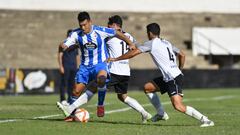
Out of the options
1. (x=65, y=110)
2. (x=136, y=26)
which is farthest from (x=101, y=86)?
(x=136, y=26)

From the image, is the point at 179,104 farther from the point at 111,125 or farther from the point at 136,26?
the point at 136,26

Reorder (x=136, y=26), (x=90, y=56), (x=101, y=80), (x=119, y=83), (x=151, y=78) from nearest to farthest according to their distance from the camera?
1. (x=101, y=80)
2. (x=90, y=56)
3. (x=119, y=83)
4. (x=151, y=78)
5. (x=136, y=26)

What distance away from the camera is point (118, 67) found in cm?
1505

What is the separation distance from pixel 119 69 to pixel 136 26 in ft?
87.4

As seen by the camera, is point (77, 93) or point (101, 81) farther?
point (77, 93)

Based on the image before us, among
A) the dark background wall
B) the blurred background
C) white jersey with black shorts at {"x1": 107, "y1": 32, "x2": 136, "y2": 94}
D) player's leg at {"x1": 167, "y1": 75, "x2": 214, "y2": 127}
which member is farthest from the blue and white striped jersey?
the blurred background

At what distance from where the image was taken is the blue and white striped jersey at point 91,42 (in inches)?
558

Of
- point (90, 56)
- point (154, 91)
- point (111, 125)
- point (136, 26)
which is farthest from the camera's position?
→ point (136, 26)

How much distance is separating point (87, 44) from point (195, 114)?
7.99 feet

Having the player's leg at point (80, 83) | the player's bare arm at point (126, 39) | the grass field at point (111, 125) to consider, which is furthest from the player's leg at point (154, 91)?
the player's leg at point (80, 83)

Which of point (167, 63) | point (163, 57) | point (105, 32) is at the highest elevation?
point (105, 32)

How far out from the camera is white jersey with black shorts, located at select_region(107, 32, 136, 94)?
14.9 meters

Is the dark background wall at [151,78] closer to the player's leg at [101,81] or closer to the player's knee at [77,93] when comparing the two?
the player's knee at [77,93]

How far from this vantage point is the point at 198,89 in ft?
112
